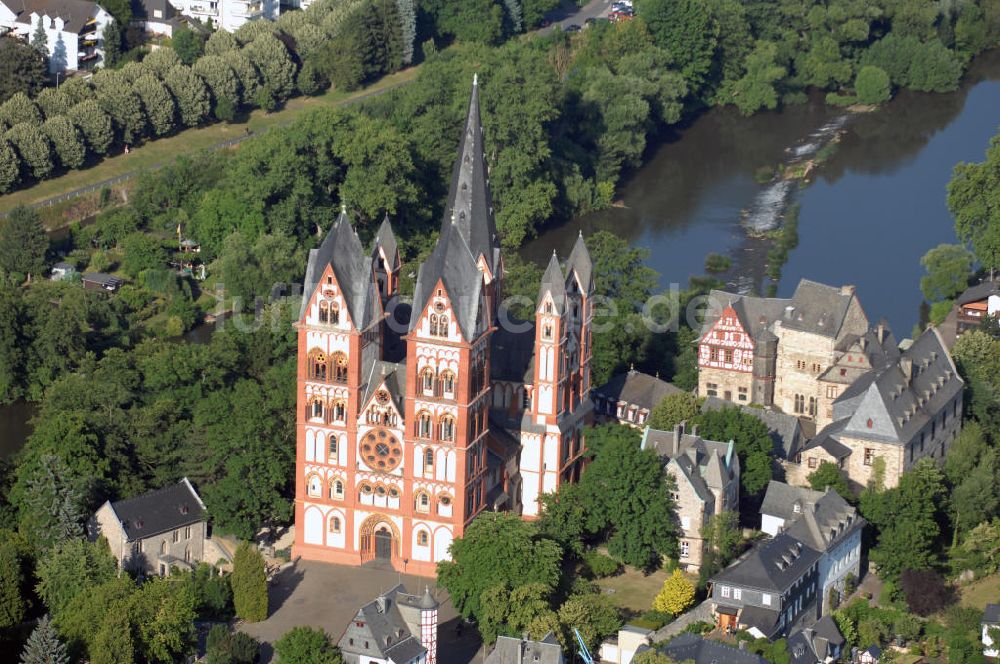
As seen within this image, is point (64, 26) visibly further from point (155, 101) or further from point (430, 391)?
point (430, 391)

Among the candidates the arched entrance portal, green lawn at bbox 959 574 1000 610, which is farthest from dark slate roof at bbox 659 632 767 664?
the arched entrance portal

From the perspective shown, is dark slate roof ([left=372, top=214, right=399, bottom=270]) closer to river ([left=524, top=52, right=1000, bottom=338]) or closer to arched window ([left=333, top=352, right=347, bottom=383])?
arched window ([left=333, top=352, right=347, bottom=383])

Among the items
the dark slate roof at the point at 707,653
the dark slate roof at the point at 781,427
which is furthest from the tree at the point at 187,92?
the dark slate roof at the point at 707,653

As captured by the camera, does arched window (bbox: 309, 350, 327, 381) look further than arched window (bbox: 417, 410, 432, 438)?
Yes

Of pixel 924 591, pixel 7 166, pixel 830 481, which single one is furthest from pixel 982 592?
pixel 7 166

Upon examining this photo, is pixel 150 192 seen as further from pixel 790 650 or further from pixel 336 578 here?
pixel 790 650

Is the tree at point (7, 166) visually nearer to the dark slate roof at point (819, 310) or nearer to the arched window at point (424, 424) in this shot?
the dark slate roof at point (819, 310)

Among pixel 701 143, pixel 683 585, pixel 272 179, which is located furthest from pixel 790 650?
pixel 701 143
